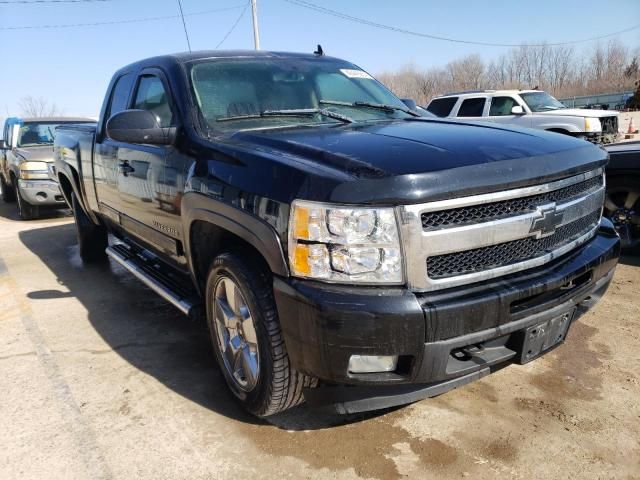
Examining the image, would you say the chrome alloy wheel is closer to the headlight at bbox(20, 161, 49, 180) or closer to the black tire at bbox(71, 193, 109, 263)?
the black tire at bbox(71, 193, 109, 263)

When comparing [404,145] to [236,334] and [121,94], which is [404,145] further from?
[121,94]

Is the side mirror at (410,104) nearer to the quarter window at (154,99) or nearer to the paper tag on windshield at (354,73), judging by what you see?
the paper tag on windshield at (354,73)

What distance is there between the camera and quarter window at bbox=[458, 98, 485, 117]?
12.3 meters

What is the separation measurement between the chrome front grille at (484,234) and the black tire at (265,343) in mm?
670

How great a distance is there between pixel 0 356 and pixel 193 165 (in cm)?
212

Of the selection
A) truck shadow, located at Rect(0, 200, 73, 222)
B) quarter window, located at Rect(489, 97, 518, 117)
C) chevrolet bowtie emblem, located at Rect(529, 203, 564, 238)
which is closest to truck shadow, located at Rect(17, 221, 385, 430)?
chevrolet bowtie emblem, located at Rect(529, 203, 564, 238)

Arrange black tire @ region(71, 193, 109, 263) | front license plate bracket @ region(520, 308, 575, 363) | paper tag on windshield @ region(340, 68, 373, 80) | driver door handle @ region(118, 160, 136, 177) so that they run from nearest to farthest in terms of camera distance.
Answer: front license plate bracket @ region(520, 308, 575, 363), driver door handle @ region(118, 160, 136, 177), paper tag on windshield @ region(340, 68, 373, 80), black tire @ region(71, 193, 109, 263)

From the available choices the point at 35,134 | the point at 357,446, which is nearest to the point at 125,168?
the point at 357,446

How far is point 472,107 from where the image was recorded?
12453 millimetres

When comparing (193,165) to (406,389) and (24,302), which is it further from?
(24,302)

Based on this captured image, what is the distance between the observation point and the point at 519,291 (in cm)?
216

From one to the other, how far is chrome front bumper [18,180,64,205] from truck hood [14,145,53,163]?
0.41 m

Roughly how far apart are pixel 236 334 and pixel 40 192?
25.8 ft

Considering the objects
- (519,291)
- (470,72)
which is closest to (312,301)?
(519,291)
